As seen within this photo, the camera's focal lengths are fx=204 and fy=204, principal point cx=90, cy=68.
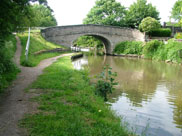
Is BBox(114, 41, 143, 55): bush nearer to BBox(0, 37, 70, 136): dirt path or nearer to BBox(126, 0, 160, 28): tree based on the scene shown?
BBox(126, 0, 160, 28): tree

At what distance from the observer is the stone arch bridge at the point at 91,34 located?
29.8 metres

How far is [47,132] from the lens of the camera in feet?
12.3

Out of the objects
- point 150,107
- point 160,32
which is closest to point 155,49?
point 160,32

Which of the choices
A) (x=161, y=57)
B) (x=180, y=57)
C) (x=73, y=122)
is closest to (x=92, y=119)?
(x=73, y=122)

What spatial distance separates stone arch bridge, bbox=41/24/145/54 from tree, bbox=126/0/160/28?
17.9 feet

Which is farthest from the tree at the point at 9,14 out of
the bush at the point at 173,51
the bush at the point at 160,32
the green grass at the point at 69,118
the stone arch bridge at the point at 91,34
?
the bush at the point at 160,32

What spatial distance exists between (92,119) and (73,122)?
56 centimetres

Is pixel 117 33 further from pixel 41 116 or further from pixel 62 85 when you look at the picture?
pixel 41 116

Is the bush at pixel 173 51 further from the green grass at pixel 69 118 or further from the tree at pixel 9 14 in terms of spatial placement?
the green grass at pixel 69 118

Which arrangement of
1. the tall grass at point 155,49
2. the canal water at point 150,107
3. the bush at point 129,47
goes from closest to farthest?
the canal water at point 150,107, the tall grass at point 155,49, the bush at point 129,47

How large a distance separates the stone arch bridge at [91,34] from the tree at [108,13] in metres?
4.59

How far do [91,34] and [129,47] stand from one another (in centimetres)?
642

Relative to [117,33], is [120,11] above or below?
above

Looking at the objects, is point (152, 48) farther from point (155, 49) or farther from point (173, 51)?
point (173, 51)
